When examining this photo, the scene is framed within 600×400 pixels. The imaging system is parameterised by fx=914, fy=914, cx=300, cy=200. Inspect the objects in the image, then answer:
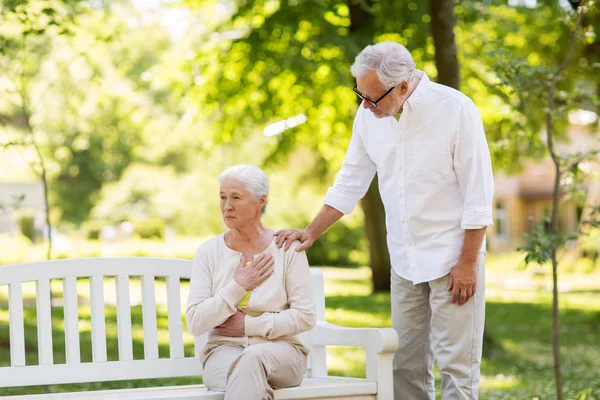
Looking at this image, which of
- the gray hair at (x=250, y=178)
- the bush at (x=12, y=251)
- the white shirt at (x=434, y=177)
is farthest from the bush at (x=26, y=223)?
the white shirt at (x=434, y=177)

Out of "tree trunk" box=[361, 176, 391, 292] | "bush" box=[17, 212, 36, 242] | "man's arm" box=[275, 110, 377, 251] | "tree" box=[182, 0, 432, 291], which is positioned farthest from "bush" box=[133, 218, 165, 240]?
"man's arm" box=[275, 110, 377, 251]

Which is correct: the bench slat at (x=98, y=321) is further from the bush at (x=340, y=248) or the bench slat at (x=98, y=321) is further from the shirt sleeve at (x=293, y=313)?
the bush at (x=340, y=248)

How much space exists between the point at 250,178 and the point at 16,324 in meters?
1.29

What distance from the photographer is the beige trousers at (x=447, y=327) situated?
3.82 meters

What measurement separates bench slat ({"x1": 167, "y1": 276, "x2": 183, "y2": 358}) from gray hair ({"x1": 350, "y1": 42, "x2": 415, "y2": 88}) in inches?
58.5

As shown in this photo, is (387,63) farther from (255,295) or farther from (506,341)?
(506,341)

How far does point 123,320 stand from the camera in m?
4.39

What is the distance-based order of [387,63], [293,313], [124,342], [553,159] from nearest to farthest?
[387,63] < [293,313] < [124,342] < [553,159]

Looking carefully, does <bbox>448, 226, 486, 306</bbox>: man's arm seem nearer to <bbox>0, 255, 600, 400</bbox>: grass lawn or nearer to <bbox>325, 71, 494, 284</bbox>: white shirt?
<bbox>325, 71, 494, 284</bbox>: white shirt

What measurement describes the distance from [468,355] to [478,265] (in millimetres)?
379

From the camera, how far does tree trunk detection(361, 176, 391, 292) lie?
1538 centimetres

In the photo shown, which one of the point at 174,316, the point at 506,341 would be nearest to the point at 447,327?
the point at 174,316

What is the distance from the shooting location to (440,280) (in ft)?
12.6

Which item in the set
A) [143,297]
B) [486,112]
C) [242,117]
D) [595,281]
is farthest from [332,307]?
[595,281]
